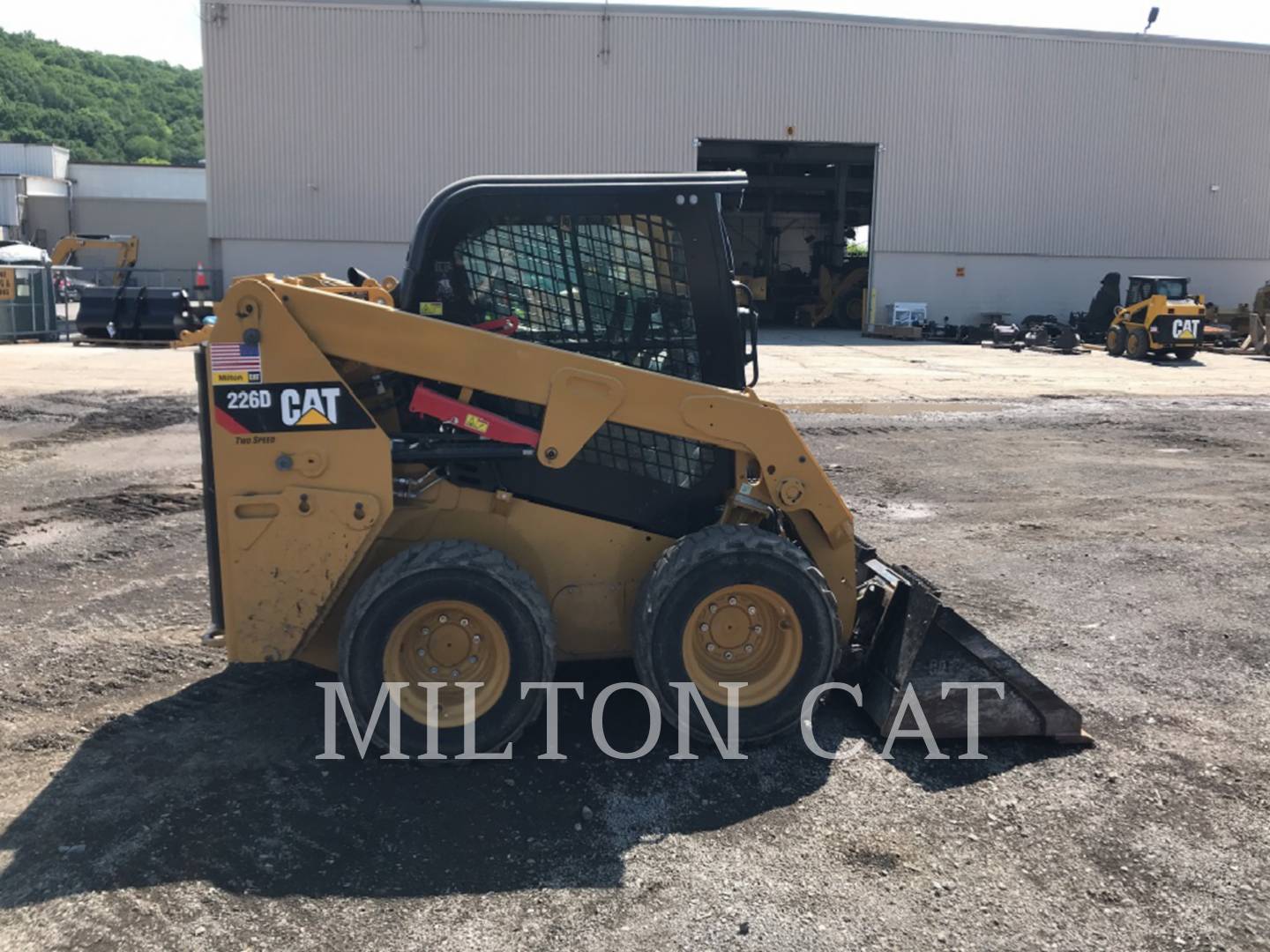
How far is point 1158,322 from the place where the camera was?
2548cm

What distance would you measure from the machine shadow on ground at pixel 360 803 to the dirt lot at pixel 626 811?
0.5 inches

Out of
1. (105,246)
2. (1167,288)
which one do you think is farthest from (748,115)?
(105,246)

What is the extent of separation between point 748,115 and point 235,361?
1211 inches

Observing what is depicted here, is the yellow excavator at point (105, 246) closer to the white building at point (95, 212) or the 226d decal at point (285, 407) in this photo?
the white building at point (95, 212)

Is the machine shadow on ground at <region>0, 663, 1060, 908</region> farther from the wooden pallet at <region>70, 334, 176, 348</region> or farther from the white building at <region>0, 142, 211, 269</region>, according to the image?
the white building at <region>0, 142, 211, 269</region>

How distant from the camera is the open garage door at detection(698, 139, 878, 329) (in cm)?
3556

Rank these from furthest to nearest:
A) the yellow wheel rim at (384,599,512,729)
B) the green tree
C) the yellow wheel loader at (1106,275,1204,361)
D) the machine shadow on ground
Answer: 1. the green tree
2. the yellow wheel loader at (1106,275,1204,361)
3. the yellow wheel rim at (384,599,512,729)
4. the machine shadow on ground

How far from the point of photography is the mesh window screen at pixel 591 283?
4.66m

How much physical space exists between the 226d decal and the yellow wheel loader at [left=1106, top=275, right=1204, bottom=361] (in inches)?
999

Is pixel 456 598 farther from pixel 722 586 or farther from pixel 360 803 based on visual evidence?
pixel 722 586

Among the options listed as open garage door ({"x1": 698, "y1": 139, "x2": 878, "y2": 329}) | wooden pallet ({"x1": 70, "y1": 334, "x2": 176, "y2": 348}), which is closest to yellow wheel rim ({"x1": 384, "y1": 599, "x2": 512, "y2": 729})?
wooden pallet ({"x1": 70, "y1": 334, "x2": 176, "y2": 348})

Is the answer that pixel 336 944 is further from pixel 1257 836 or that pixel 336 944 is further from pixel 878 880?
pixel 1257 836

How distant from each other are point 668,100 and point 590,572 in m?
30.1

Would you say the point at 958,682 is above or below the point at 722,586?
below
